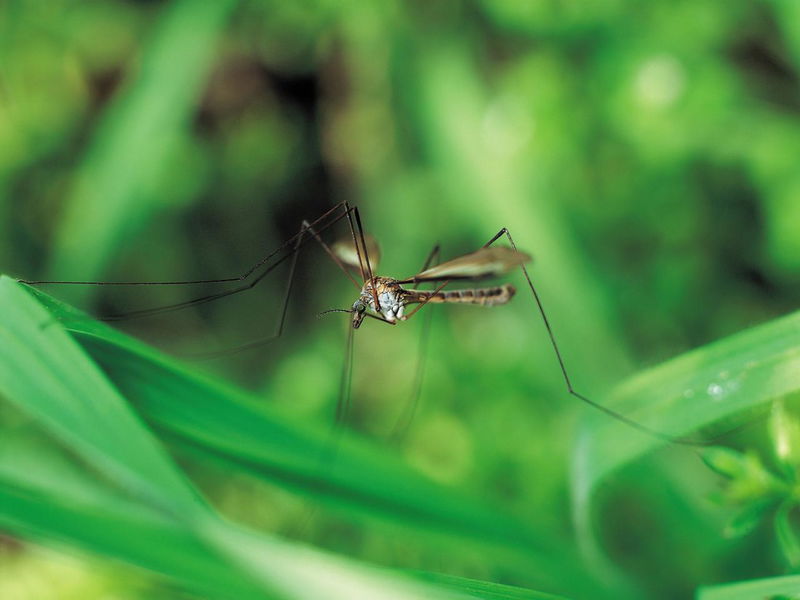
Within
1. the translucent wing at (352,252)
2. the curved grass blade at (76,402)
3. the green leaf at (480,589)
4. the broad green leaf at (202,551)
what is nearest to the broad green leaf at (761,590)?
the green leaf at (480,589)

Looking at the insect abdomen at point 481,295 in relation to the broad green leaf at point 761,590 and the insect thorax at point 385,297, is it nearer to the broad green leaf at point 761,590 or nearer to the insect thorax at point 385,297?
the insect thorax at point 385,297

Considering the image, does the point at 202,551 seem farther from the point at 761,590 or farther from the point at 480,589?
the point at 761,590

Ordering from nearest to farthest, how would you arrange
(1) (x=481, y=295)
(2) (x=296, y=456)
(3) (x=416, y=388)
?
(2) (x=296, y=456) < (1) (x=481, y=295) < (3) (x=416, y=388)

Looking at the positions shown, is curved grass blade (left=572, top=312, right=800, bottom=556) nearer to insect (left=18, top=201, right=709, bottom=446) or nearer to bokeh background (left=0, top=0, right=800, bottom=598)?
insect (left=18, top=201, right=709, bottom=446)

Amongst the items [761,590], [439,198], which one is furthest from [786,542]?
[439,198]

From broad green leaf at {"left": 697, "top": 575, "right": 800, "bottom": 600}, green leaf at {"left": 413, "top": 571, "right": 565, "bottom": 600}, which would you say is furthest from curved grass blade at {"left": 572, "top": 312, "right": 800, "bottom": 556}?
green leaf at {"left": 413, "top": 571, "right": 565, "bottom": 600}

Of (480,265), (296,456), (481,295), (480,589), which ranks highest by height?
(481,295)

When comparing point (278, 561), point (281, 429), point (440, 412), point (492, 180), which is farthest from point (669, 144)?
point (278, 561)
